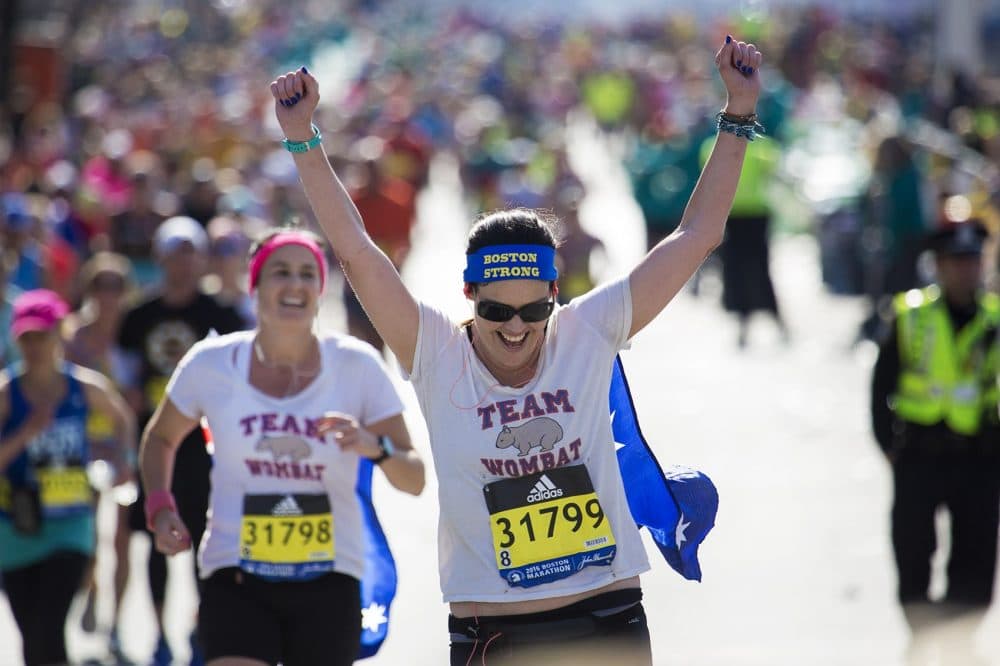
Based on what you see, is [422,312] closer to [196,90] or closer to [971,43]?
[971,43]

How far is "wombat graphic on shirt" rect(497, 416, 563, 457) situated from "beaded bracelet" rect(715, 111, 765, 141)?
881 millimetres

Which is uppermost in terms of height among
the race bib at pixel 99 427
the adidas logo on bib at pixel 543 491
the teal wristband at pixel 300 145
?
the teal wristband at pixel 300 145

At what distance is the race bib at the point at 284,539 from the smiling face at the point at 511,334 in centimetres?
116

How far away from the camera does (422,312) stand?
4.56m

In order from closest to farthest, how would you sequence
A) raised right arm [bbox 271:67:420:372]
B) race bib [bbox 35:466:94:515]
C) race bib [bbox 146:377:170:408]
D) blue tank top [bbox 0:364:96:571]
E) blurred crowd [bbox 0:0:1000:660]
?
raised right arm [bbox 271:67:420:372] < blue tank top [bbox 0:364:96:571] < race bib [bbox 35:466:94:515] < race bib [bbox 146:377:170:408] < blurred crowd [bbox 0:0:1000:660]

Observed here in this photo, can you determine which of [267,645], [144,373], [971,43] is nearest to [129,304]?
[144,373]

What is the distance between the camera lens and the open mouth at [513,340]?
178 inches

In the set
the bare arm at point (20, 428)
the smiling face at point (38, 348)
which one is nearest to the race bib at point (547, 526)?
the bare arm at point (20, 428)

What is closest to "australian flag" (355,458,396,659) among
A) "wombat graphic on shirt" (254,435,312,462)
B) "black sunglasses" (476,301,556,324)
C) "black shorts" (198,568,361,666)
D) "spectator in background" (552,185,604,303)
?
"black shorts" (198,568,361,666)

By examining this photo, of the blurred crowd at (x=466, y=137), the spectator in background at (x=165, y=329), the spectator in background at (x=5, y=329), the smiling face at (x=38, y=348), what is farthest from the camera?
the blurred crowd at (x=466, y=137)

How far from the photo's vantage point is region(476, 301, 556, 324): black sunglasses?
4500 millimetres

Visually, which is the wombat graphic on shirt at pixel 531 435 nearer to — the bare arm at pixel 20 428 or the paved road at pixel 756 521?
the bare arm at pixel 20 428

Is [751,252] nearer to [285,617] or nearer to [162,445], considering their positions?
[162,445]

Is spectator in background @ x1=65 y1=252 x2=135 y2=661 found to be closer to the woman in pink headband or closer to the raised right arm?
the woman in pink headband
